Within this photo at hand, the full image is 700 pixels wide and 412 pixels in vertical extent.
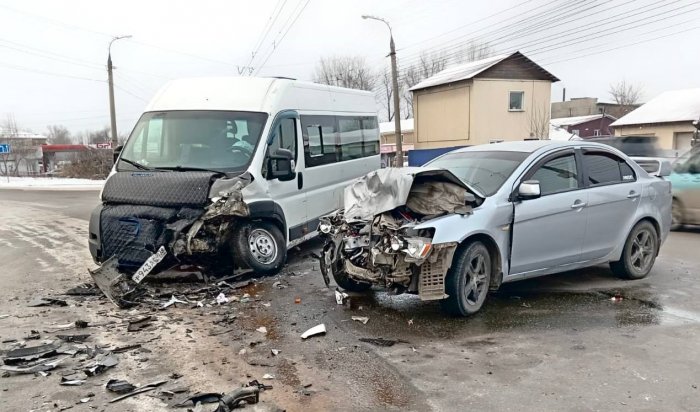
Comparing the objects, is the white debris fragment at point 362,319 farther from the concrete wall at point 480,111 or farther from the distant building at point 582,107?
the distant building at point 582,107

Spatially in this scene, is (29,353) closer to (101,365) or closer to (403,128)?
(101,365)

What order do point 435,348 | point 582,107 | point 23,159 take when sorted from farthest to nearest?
1. point 582,107
2. point 23,159
3. point 435,348

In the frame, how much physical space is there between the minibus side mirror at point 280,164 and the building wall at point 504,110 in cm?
2364

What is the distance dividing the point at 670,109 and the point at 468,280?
3728cm

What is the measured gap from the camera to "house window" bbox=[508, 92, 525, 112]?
30594 mm

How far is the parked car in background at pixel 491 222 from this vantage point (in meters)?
5.14

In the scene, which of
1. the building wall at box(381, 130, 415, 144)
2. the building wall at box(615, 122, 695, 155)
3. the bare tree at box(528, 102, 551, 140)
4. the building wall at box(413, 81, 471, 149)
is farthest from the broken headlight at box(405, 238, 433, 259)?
the building wall at box(381, 130, 415, 144)

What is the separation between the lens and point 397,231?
514cm

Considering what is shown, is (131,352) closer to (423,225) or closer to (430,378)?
(430,378)

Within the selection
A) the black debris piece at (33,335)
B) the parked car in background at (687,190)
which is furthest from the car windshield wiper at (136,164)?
the parked car in background at (687,190)

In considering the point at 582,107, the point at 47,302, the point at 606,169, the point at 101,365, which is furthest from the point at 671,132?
the point at 582,107

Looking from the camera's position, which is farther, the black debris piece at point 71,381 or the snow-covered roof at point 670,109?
the snow-covered roof at point 670,109

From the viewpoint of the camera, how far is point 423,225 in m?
5.11

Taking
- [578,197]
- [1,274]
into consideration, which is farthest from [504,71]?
[1,274]
